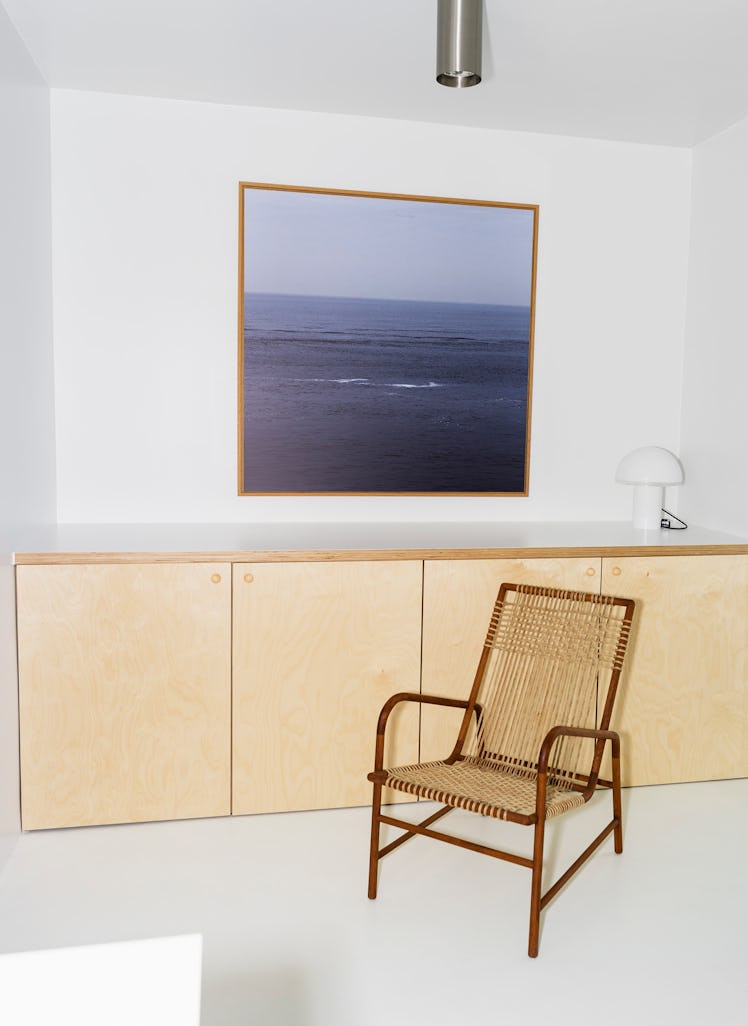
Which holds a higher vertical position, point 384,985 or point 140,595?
point 140,595

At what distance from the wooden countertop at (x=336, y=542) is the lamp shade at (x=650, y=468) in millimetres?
223

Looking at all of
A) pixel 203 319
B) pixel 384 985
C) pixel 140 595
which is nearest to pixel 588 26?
pixel 203 319

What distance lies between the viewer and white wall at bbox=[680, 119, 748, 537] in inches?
140

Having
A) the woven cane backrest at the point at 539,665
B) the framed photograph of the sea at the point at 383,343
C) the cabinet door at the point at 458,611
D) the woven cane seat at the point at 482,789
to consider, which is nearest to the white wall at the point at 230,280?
the framed photograph of the sea at the point at 383,343

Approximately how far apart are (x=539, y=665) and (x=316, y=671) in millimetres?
775

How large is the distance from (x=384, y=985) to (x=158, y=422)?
2.19m

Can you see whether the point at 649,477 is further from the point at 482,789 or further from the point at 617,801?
the point at 482,789

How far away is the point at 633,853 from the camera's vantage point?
114 inches

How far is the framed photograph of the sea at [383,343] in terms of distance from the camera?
11.6 feet

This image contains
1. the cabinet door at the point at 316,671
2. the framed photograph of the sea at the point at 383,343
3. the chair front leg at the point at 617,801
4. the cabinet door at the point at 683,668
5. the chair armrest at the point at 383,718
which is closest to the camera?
the chair armrest at the point at 383,718

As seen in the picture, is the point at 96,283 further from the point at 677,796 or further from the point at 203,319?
the point at 677,796

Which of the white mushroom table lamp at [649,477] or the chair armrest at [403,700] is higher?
the white mushroom table lamp at [649,477]

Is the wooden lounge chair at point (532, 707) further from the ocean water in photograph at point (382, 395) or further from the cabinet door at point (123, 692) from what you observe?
the ocean water in photograph at point (382, 395)

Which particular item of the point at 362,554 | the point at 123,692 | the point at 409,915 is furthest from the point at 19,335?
the point at 409,915
